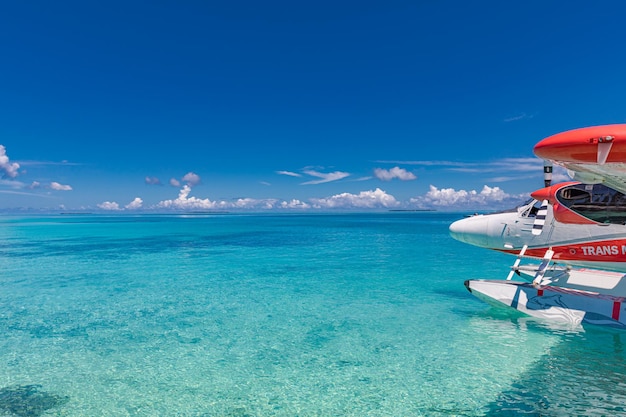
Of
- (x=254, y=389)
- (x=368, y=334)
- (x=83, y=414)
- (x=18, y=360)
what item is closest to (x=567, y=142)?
(x=254, y=389)

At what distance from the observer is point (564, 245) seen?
1084 centimetres

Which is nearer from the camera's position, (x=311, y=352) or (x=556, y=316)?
(x=311, y=352)

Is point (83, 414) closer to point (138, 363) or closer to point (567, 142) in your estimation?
point (138, 363)

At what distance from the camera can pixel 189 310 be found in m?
11.5

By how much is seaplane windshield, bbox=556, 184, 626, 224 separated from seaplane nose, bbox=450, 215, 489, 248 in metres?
2.92

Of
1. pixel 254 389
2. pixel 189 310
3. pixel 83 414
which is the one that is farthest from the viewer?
pixel 189 310

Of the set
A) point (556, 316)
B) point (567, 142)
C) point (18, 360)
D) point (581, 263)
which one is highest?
point (567, 142)

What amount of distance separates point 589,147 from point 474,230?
31.3 ft

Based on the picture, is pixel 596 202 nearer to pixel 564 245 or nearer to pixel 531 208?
pixel 564 245

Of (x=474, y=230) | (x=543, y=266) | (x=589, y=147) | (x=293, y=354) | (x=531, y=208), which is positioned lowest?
(x=293, y=354)

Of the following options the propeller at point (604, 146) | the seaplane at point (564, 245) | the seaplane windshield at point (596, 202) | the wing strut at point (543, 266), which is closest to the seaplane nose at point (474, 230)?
the seaplane at point (564, 245)

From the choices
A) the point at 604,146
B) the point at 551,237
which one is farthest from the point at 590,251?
the point at 604,146

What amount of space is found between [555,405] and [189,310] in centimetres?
994

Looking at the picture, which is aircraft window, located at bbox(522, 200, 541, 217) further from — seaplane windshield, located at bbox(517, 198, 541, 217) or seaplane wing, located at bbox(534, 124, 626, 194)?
seaplane wing, located at bbox(534, 124, 626, 194)
